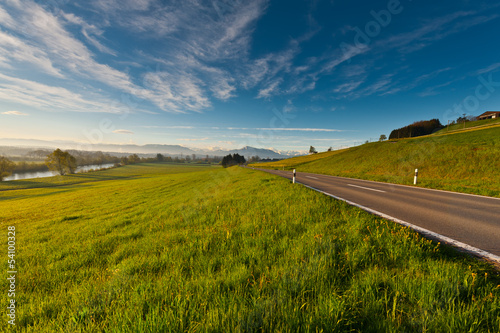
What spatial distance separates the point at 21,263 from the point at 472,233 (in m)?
10.9

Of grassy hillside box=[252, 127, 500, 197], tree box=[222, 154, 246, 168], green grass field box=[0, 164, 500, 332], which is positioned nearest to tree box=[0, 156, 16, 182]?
tree box=[222, 154, 246, 168]

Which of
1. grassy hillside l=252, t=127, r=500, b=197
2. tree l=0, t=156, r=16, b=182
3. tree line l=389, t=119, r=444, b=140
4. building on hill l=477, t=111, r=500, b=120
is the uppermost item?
building on hill l=477, t=111, r=500, b=120

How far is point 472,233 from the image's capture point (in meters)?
4.38

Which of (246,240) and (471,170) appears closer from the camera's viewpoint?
(246,240)

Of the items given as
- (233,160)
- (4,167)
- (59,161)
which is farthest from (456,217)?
(233,160)

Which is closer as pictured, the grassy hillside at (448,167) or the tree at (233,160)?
the grassy hillside at (448,167)

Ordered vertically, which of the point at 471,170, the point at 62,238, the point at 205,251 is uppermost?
the point at 471,170

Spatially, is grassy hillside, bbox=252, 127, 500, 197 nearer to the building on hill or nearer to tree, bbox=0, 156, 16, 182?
tree, bbox=0, 156, 16, 182

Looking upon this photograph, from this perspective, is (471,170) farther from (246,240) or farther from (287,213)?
(246,240)

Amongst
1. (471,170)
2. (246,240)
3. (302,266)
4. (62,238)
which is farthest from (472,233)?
(471,170)

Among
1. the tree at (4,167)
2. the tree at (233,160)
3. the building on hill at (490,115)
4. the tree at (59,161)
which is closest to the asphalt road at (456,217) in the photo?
the tree at (4,167)

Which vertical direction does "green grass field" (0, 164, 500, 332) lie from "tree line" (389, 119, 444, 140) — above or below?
below

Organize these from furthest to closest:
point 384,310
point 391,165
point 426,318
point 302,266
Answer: point 391,165
point 302,266
point 384,310
point 426,318

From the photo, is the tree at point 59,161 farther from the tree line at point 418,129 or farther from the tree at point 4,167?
the tree line at point 418,129
